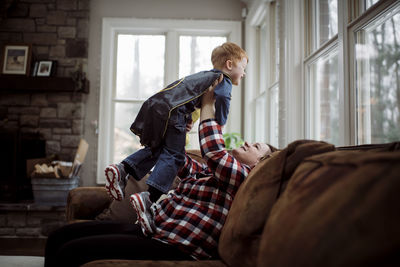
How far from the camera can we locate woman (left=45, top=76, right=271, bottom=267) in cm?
105

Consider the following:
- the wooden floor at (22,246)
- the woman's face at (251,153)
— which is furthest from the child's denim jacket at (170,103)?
the wooden floor at (22,246)

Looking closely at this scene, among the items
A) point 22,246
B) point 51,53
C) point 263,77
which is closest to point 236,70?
point 263,77

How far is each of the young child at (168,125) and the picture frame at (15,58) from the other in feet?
11.1

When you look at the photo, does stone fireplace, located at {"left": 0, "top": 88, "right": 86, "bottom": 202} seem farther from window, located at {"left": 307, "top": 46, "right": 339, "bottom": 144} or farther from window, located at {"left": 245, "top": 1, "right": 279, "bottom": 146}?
window, located at {"left": 307, "top": 46, "right": 339, "bottom": 144}

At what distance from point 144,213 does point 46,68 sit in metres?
4.03

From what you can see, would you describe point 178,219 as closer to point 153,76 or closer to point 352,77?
point 352,77

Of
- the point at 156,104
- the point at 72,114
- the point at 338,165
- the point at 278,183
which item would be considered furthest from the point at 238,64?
the point at 72,114

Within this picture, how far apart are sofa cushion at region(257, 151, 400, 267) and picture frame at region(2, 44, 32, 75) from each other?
479cm

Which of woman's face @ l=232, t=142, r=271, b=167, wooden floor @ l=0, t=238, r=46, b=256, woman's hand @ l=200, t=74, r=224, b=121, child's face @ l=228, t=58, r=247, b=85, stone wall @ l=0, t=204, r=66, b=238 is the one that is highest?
child's face @ l=228, t=58, r=247, b=85

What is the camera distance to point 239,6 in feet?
15.9

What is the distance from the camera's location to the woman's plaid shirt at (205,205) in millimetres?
1111

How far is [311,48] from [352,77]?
0.91m

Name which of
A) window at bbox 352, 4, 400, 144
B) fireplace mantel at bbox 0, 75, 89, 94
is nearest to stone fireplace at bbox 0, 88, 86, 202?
fireplace mantel at bbox 0, 75, 89, 94

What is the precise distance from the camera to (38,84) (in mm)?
4480
